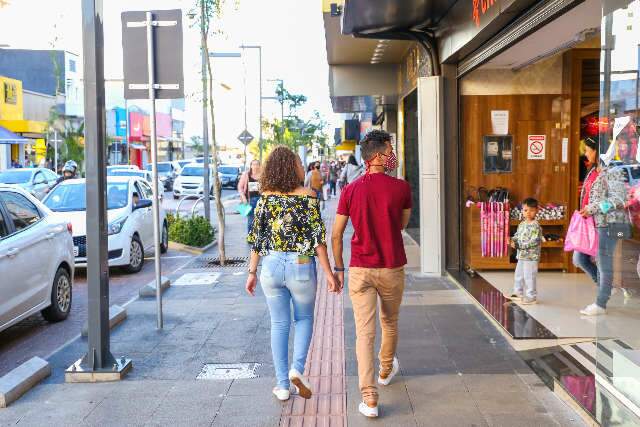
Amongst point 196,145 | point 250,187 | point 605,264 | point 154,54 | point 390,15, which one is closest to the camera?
point 605,264

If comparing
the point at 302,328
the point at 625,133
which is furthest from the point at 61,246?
the point at 625,133

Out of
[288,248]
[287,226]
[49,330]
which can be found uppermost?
[287,226]

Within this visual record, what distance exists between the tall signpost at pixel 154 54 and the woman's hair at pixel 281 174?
269 cm

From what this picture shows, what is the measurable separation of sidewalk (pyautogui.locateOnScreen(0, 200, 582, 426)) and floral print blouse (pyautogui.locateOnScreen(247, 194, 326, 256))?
111 cm

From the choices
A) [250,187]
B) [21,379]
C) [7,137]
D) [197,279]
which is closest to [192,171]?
[7,137]

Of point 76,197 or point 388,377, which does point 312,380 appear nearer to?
point 388,377

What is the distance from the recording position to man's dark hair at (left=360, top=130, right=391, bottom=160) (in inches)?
205

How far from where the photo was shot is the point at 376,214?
5.14 meters

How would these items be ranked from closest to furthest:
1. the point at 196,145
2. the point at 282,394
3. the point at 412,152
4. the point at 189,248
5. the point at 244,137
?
the point at 282,394 < the point at 189,248 < the point at 412,152 < the point at 244,137 < the point at 196,145

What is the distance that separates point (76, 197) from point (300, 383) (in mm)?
9102

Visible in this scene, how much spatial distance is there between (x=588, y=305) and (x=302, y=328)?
4307 mm

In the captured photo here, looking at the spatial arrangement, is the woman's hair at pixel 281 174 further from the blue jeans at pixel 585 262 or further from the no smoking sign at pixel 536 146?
the no smoking sign at pixel 536 146

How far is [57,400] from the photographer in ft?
18.4

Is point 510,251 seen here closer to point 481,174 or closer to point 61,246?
point 481,174
